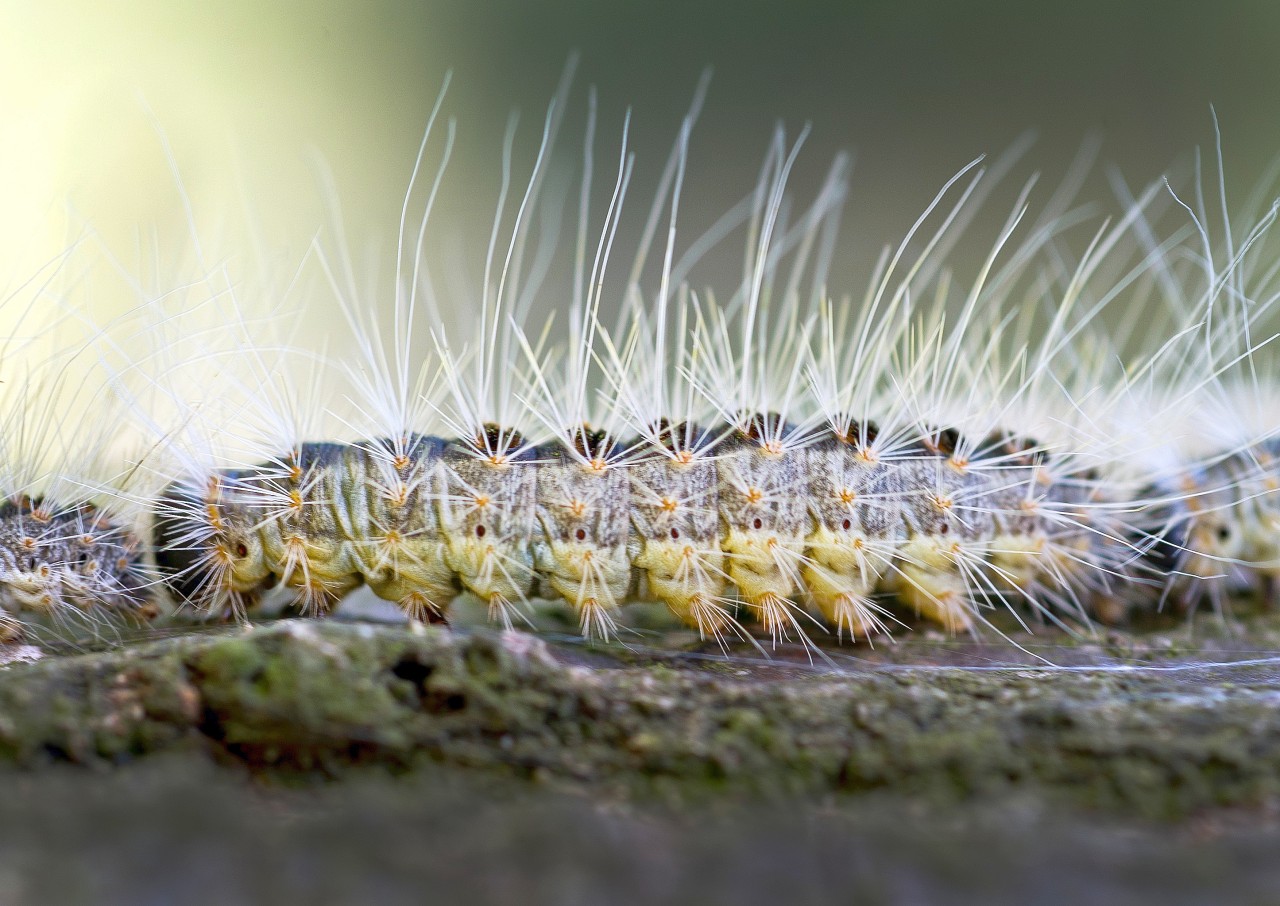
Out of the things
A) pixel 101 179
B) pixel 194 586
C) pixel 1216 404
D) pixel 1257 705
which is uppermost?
pixel 101 179

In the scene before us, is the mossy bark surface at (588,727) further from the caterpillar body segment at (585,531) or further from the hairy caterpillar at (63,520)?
the hairy caterpillar at (63,520)

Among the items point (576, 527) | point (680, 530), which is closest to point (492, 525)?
point (576, 527)

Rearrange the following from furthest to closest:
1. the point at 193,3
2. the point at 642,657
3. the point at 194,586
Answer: the point at 193,3 → the point at 194,586 → the point at 642,657

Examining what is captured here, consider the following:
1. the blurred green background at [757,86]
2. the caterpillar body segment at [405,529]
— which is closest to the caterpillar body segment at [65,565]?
the caterpillar body segment at [405,529]

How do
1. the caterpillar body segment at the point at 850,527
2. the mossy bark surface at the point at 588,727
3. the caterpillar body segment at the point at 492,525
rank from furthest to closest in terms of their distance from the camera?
1. the caterpillar body segment at the point at 850,527
2. the caterpillar body segment at the point at 492,525
3. the mossy bark surface at the point at 588,727

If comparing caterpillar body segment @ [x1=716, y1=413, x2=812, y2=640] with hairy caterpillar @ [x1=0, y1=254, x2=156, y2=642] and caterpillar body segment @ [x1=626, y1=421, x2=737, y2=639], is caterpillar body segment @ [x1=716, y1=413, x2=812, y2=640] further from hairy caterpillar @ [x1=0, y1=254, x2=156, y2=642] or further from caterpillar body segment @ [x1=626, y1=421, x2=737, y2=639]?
hairy caterpillar @ [x1=0, y1=254, x2=156, y2=642]

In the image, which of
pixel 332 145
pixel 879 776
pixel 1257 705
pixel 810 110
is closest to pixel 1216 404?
pixel 1257 705

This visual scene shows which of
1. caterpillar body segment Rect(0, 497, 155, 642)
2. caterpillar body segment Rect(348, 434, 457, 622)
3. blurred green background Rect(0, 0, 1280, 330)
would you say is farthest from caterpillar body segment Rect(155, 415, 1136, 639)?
blurred green background Rect(0, 0, 1280, 330)

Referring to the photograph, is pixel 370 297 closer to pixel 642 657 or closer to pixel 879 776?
pixel 642 657

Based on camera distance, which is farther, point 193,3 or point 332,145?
point 332,145
